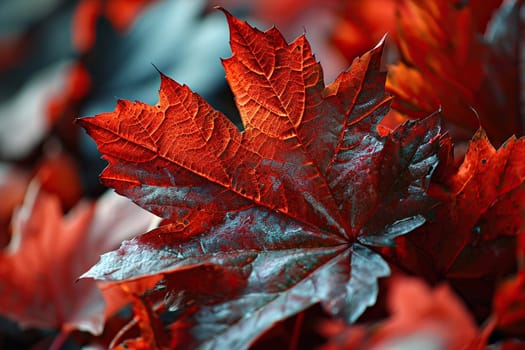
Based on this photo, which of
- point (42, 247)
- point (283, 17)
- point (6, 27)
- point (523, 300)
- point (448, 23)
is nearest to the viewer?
point (523, 300)

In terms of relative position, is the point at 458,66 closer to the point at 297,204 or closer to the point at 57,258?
the point at 297,204

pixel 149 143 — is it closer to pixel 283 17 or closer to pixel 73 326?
pixel 73 326

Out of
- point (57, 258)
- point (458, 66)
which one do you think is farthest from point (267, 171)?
point (57, 258)

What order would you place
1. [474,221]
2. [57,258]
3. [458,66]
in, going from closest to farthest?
1. [474,221]
2. [458,66]
3. [57,258]

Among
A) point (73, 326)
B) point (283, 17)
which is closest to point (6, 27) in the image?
point (283, 17)

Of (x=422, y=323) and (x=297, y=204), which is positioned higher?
(x=297, y=204)

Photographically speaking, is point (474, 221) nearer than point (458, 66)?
Yes

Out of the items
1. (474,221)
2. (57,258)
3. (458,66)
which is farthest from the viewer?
(57,258)
